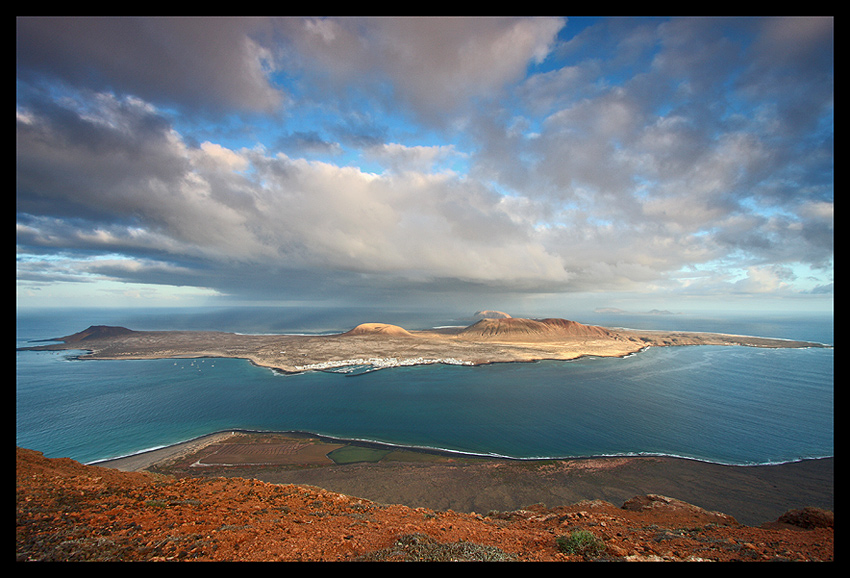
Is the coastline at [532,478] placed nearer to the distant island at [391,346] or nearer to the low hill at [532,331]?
the distant island at [391,346]

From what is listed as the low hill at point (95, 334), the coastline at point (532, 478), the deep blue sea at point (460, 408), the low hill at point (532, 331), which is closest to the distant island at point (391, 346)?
the low hill at point (95, 334)

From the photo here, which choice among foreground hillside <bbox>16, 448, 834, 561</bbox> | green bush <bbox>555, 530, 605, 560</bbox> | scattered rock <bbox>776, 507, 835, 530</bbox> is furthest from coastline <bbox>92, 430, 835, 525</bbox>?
green bush <bbox>555, 530, 605, 560</bbox>

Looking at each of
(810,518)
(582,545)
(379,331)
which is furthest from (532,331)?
(582,545)

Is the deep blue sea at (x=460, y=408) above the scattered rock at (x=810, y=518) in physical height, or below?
below

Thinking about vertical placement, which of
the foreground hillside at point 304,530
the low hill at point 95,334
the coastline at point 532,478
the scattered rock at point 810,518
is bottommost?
the coastline at point 532,478

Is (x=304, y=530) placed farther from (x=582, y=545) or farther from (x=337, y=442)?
(x=337, y=442)

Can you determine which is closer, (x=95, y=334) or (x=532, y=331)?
(x=95, y=334)
